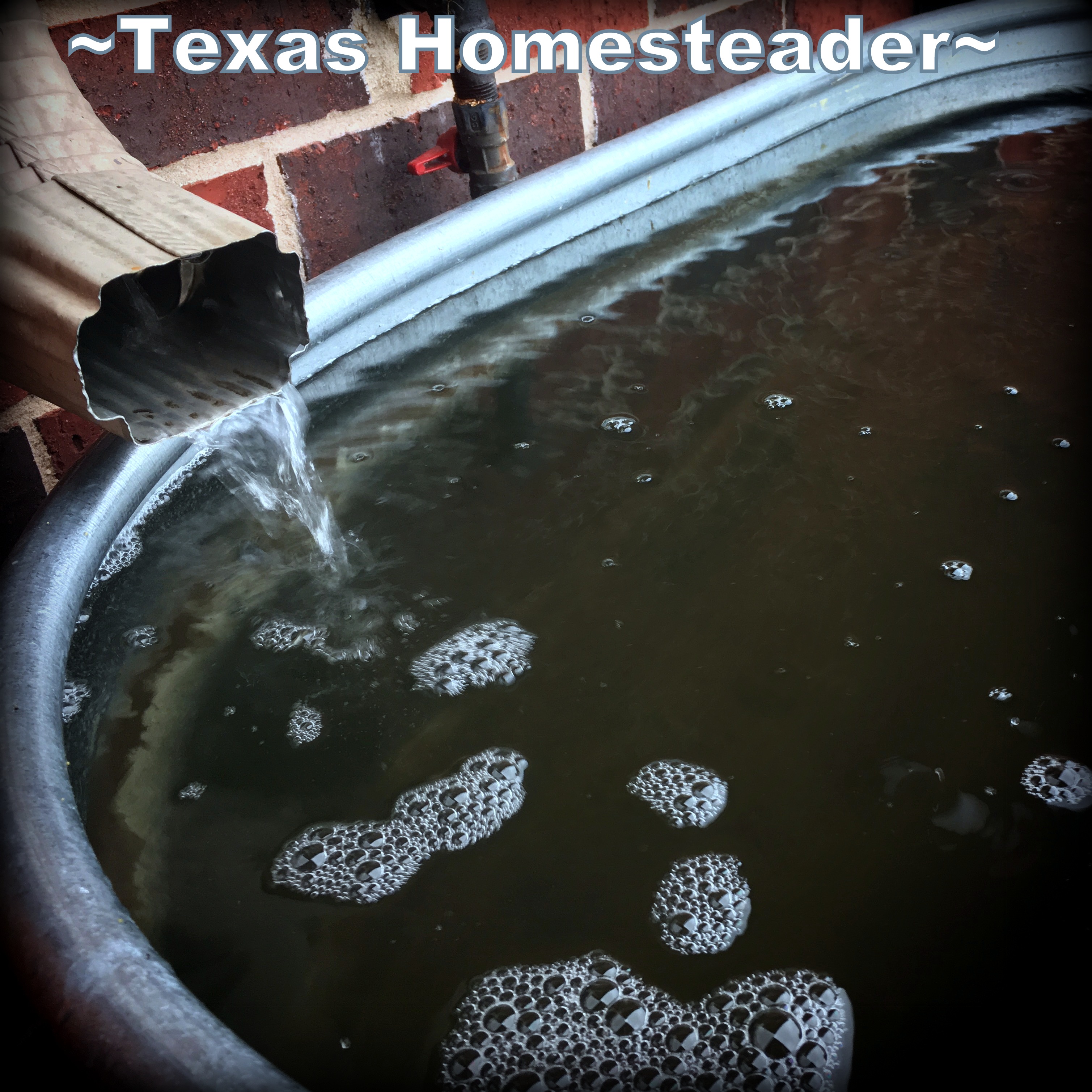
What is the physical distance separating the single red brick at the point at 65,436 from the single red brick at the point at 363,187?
0.33 metres

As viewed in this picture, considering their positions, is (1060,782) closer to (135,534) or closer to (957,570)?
(957,570)

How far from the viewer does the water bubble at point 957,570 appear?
0.69 m

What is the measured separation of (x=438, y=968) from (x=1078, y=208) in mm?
1146

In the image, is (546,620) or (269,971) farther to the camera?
(546,620)

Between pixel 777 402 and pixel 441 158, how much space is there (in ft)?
1.82

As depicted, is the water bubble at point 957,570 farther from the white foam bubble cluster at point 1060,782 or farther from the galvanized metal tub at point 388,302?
the galvanized metal tub at point 388,302

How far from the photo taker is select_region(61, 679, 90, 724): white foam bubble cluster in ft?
2.07

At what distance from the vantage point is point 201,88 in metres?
1.02

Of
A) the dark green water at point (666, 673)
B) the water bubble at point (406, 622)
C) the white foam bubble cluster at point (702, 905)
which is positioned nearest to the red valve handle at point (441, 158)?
the dark green water at point (666, 673)

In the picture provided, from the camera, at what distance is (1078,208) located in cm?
117

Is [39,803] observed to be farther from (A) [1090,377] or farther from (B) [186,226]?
(A) [1090,377]

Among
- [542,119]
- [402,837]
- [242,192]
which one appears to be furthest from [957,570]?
[542,119]

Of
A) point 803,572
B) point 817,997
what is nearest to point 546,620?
point 803,572

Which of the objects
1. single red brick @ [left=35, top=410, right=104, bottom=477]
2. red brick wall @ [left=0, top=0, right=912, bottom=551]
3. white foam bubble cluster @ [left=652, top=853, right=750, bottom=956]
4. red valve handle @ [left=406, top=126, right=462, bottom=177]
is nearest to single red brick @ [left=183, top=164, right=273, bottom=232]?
red brick wall @ [left=0, top=0, right=912, bottom=551]
